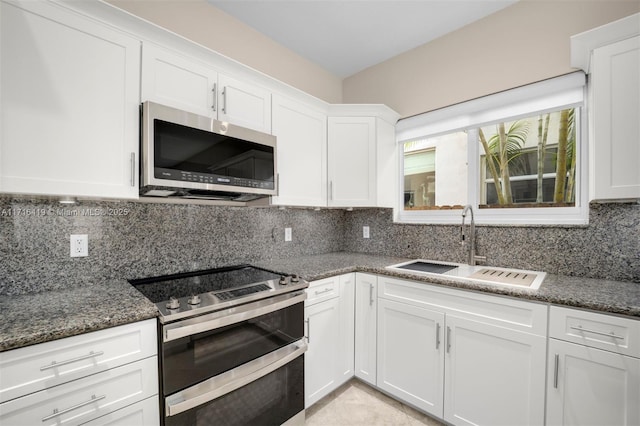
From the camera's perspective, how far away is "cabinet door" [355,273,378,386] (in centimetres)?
194

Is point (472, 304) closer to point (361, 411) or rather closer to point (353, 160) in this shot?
point (361, 411)

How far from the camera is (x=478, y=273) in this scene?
1.78m

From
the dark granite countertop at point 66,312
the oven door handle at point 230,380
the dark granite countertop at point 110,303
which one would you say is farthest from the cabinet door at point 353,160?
the dark granite countertop at point 66,312

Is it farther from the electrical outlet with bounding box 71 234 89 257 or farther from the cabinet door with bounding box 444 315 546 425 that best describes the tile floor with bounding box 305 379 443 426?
the electrical outlet with bounding box 71 234 89 257

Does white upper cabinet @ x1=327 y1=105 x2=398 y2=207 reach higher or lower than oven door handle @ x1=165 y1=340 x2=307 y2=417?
higher

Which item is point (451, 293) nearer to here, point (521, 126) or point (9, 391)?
point (521, 126)

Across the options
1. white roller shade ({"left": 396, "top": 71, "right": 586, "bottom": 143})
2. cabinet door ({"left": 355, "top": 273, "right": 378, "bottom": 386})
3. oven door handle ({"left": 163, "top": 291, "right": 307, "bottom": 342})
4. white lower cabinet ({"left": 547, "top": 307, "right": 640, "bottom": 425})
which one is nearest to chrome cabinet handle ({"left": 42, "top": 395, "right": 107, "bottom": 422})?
oven door handle ({"left": 163, "top": 291, "right": 307, "bottom": 342})

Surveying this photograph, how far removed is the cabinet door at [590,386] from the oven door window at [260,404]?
122 centimetres

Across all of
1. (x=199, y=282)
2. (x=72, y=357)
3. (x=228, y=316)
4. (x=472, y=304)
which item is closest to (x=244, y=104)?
(x=199, y=282)

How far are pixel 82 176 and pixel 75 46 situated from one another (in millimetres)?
531

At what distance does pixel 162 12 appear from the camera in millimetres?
1712

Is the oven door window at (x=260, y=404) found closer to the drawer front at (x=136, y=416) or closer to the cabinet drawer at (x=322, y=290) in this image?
the drawer front at (x=136, y=416)

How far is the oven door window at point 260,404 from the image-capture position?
47.0 inches

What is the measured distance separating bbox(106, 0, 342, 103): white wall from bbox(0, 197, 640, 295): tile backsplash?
1.12m
